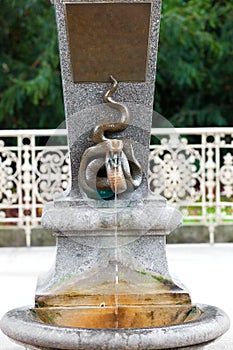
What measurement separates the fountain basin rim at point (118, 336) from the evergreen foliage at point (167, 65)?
365 inches

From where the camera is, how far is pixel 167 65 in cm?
1446

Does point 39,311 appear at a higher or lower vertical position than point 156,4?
lower

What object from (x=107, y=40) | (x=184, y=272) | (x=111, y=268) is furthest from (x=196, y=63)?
(x=111, y=268)

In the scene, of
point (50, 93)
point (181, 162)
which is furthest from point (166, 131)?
point (50, 93)

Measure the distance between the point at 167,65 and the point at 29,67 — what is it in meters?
2.17

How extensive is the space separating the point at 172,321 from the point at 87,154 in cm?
92

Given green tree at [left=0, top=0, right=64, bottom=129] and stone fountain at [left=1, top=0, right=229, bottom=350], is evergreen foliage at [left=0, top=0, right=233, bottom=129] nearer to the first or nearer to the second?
green tree at [left=0, top=0, right=64, bottom=129]

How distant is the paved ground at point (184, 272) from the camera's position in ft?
19.7

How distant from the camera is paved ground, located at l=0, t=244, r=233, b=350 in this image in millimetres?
6004

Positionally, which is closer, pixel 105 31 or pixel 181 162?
pixel 105 31

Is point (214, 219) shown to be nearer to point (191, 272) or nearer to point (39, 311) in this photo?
point (191, 272)

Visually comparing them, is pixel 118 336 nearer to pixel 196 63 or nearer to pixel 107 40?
pixel 107 40

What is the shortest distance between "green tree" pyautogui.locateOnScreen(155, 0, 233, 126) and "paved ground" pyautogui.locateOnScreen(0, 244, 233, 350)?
5.95 metres

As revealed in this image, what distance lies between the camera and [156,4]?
15.1 feet
